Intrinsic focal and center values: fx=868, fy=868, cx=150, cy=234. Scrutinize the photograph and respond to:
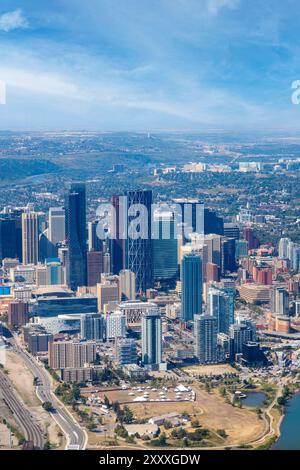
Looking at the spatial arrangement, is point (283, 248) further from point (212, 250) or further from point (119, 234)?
point (119, 234)

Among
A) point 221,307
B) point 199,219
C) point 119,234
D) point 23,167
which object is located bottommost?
point 221,307

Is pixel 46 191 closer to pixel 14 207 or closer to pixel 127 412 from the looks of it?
pixel 14 207

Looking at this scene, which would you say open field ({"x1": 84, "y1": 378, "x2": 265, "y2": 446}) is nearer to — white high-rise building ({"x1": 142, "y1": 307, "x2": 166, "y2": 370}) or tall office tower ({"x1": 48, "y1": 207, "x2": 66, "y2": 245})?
white high-rise building ({"x1": 142, "y1": 307, "x2": 166, "y2": 370})

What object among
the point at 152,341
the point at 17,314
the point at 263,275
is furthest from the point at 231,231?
the point at 152,341

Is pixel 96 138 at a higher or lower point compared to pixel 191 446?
higher

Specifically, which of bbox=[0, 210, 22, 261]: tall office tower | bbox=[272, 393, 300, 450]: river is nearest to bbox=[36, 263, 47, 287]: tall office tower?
bbox=[0, 210, 22, 261]: tall office tower

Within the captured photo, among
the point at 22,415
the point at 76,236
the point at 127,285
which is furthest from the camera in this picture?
the point at 76,236
